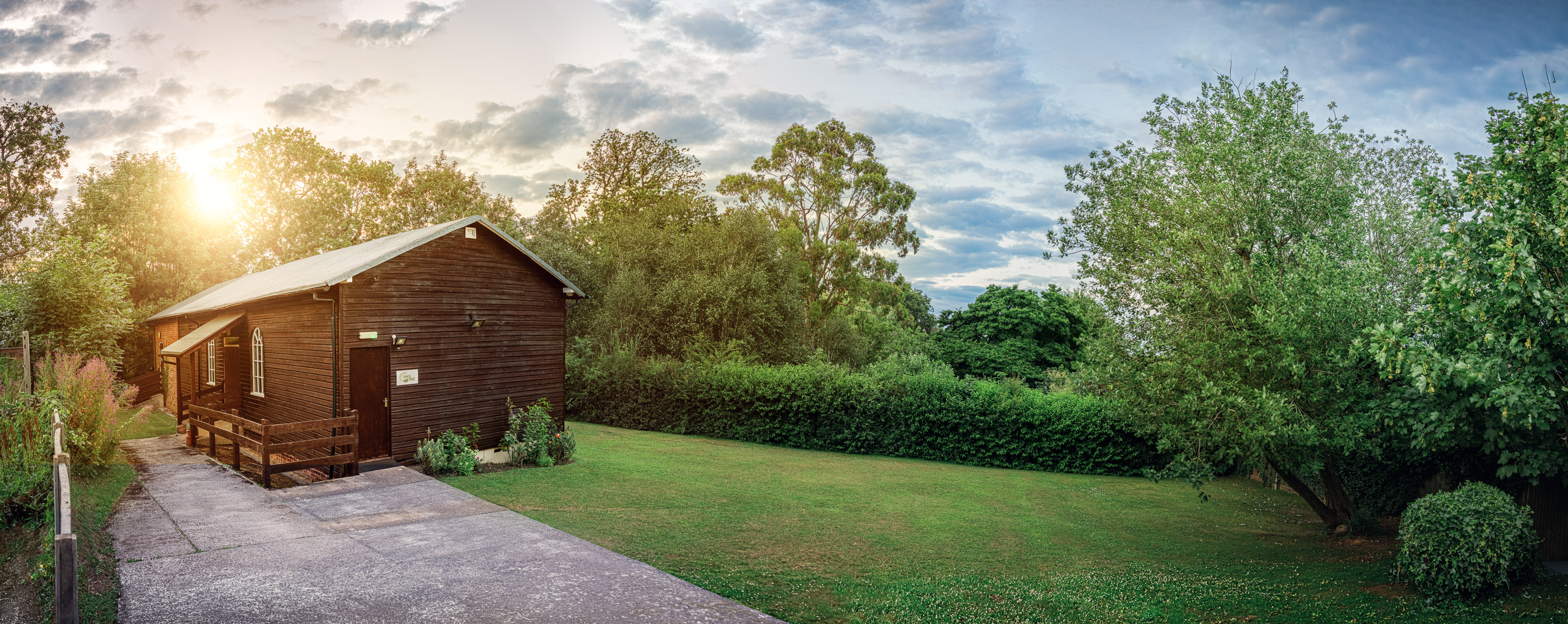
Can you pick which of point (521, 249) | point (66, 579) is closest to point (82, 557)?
point (66, 579)

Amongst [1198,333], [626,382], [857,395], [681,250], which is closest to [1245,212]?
[1198,333]

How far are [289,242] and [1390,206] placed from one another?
47197mm

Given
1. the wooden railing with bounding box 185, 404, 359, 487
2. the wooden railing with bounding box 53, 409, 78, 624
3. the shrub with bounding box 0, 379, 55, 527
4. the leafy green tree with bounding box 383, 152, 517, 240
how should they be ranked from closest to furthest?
the wooden railing with bounding box 53, 409, 78, 624, the shrub with bounding box 0, 379, 55, 527, the wooden railing with bounding box 185, 404, 359, 487, the leafy green tree with bounding box 383, 152, 517, 240

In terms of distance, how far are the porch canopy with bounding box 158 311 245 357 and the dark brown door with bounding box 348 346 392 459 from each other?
19.2 ft

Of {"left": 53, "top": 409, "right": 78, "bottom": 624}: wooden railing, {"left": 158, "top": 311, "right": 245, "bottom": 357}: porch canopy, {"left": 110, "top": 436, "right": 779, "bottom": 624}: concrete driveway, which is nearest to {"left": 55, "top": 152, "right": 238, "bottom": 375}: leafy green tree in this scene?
{"left": 158, "top": 311, "right": 245, "bottom": 357}: porch canopy

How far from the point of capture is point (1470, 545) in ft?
25.2

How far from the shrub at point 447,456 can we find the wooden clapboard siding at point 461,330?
669mm

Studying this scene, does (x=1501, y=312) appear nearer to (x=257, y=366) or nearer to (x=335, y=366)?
(x=335, y=366)

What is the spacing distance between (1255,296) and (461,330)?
1452cm

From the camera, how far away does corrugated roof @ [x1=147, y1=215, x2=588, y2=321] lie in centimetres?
1418

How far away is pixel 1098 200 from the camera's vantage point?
22.8m

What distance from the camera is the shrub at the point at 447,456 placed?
14133mm

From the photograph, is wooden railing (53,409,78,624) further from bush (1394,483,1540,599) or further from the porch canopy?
the porch canopy

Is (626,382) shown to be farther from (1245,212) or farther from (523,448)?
(1245,212)
